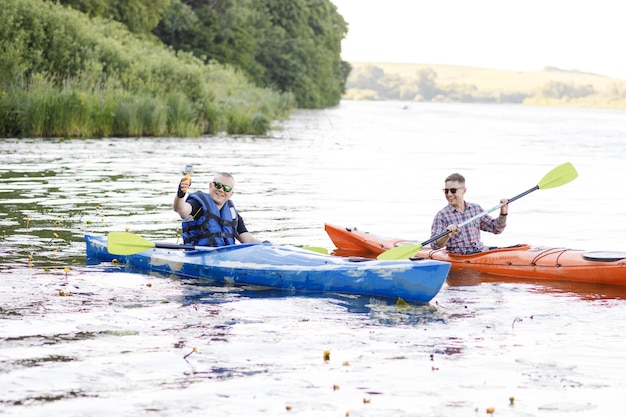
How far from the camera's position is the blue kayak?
7781 mm

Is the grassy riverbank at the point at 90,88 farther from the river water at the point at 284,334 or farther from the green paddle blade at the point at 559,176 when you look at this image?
the green paddle blade at the point at 559,176

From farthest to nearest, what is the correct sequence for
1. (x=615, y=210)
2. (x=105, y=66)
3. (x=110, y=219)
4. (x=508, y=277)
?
1. (x=105, y=66)
2. (x=615, y=210)
3. (x=110, y=219)
4. (x=508, y=277)

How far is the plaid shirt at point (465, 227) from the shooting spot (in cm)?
963

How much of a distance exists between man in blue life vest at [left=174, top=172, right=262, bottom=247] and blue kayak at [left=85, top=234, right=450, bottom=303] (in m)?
0.23

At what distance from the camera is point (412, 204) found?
51.0 feet

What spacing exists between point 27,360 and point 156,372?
772 millimetres

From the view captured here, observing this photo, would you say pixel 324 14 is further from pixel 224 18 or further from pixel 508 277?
pixel 508 277

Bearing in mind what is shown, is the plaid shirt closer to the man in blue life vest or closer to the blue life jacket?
the man in blue life vest

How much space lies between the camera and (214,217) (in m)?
9.15

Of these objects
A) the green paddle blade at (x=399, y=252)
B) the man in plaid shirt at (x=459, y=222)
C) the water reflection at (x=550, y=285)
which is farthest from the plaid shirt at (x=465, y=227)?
the green paddle blade at (x=399, y=252)

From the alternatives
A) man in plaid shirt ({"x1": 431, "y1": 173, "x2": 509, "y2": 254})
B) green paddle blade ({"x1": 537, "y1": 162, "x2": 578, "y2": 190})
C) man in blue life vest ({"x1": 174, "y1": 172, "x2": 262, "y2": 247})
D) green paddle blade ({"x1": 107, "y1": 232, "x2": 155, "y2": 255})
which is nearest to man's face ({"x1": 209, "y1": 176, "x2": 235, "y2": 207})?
man in blue life vest ({"x1": 174, "y1": 172, "x2": 262, "y2": 247})

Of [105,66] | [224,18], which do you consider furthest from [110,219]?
[224,18]

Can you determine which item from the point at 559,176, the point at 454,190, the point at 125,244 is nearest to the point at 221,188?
the point at 125,244

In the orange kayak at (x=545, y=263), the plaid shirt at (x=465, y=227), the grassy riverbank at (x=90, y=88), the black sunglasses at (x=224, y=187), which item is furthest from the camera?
the grassy riverbank at (x=90, y=88)
